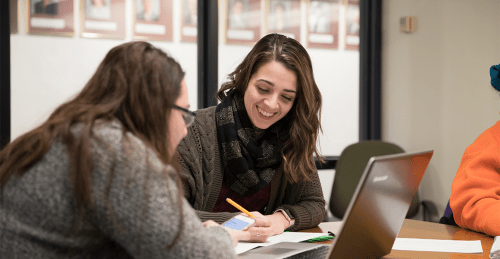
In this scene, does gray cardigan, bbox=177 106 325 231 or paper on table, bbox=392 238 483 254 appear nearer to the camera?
paper on table, bbox=392 238 483 254

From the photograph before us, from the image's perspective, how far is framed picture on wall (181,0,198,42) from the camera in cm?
302

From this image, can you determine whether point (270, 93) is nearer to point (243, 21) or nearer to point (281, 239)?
point (281, 239)

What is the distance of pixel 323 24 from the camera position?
11.3 ft

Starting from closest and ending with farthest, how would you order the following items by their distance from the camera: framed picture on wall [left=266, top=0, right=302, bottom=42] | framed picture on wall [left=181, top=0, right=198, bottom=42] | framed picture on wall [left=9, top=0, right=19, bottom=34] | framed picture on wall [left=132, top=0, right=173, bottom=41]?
framed picture on wall [left=9, top=0, right=19, bottom=34], framed picture on wall [left=132, top=0, right=173, bottom=41], framed picture on wall [left=181, top=0, right=198, bottom=42], framed picture on wall [left=266, top=0, right=302, bottom=42]

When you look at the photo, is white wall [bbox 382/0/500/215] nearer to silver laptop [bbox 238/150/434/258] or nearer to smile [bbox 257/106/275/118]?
smile [bbox 257/106/275/118]

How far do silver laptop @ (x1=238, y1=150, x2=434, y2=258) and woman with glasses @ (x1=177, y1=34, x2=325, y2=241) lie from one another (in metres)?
0.45

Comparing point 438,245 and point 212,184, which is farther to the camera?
point 212,184

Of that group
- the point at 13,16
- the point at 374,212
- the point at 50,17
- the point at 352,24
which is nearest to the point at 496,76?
the point at 374,212

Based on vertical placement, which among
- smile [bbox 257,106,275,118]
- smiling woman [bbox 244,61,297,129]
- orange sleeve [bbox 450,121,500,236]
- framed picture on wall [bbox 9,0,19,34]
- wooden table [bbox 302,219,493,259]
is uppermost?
framed picture on wall [bbox 9,0,19,34]

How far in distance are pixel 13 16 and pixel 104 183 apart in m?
2.40

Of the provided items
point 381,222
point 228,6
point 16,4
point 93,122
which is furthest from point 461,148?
point 16,4

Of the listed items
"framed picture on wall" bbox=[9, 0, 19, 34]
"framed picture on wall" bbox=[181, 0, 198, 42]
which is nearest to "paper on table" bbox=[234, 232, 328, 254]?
"framed picture on wall" bbox=[181, 0, 198, 42]

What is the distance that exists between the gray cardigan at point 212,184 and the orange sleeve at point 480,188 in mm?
483

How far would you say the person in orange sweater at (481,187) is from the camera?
52.7 inches
